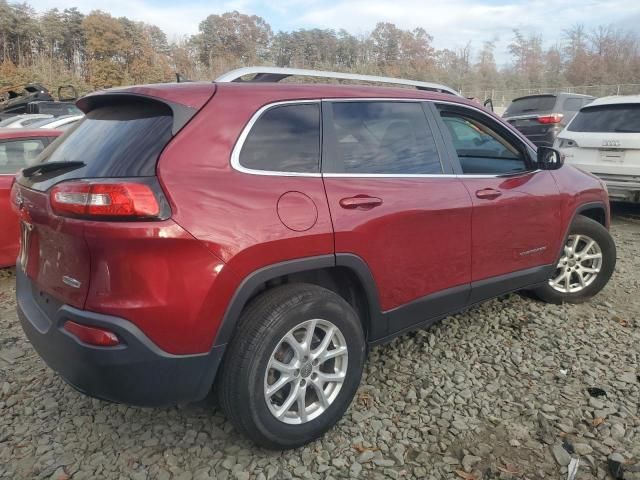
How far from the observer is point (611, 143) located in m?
6.43

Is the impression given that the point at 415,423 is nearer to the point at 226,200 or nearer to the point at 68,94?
the point at 226,200

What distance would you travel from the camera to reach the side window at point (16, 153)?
189 inches

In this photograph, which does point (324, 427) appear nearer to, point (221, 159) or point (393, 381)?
point (393, 381)

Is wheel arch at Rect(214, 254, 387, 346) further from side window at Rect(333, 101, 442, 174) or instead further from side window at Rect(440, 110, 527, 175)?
side window at Rect(440, 110, 527, 175)

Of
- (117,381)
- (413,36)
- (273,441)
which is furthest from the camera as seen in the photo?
(413,36)

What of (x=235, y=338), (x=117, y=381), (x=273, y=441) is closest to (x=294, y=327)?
(x=235, y=338)

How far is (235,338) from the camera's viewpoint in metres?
2.22

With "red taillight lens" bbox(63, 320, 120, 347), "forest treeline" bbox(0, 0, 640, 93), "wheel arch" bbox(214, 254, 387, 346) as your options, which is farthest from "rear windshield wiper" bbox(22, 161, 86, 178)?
"forest treeline" bbox(0, 0, 640, 93)

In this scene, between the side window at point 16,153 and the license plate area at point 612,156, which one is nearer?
the side window at point 16,153

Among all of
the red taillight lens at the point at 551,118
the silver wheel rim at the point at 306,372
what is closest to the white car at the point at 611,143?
the red taillight lens at the point at 551,118

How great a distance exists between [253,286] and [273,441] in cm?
74

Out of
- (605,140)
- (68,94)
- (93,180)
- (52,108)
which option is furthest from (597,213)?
(68,94)

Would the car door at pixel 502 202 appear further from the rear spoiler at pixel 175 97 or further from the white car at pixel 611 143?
the white car at pixel 611 143

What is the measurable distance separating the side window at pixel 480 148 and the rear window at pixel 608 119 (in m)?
3.82
